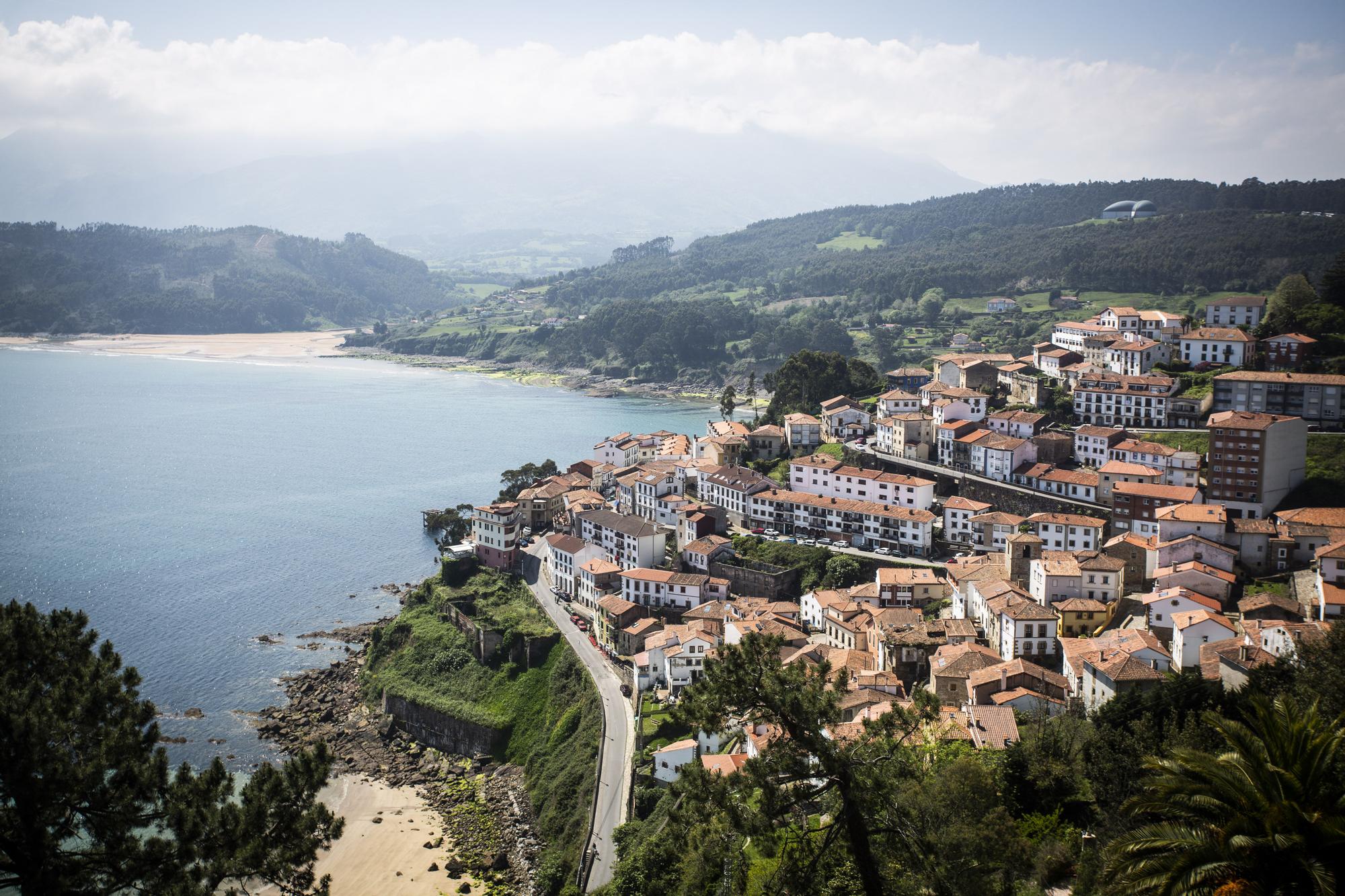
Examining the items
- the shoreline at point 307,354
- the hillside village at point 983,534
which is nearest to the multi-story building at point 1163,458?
the hillside village at point 983,534

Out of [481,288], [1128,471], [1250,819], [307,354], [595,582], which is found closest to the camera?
[1250,819]

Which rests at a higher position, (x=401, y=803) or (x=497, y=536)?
(x=497, y=536)

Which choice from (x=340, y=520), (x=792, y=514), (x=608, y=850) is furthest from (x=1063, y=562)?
(x=340, y=520)

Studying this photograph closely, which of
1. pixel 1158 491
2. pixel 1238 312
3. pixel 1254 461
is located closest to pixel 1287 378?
pixel 1254 461

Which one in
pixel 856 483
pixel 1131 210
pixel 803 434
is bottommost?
pixel 856 483

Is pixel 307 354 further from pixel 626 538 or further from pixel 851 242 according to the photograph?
pixel 626 538
